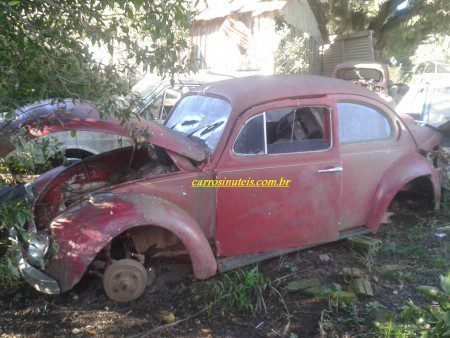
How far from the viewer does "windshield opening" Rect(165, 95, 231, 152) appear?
3.57 m

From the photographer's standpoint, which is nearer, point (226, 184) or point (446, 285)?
point (446, 285)

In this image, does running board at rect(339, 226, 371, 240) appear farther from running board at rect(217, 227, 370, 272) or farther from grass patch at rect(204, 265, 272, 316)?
grass patch at rect(204, 265, 272, 316)

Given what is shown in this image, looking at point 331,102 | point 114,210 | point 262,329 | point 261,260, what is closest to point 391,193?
point 331,102

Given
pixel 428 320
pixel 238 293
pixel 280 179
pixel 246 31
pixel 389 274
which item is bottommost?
pixel 389 274

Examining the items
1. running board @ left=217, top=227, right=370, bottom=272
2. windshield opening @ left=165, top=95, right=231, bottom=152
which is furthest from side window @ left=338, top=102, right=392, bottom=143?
windshield opening @ left=165, top=95, right=231, bottom=152

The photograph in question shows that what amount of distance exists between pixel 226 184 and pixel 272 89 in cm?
97

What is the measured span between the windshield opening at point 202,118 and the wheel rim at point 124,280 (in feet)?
3.66

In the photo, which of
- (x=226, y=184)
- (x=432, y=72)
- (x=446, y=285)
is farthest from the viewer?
(x=432, y=72)

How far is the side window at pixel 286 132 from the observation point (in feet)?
11.5

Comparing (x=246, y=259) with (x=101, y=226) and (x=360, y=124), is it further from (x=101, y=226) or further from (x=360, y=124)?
(x=360, y=124)

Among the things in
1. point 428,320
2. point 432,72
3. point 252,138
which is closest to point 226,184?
point 252,138

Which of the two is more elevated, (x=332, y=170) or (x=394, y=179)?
(x=332, y=170)

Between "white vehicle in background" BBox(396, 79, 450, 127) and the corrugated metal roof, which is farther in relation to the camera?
the corrugated metal roof

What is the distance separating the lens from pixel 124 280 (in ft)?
10.2
